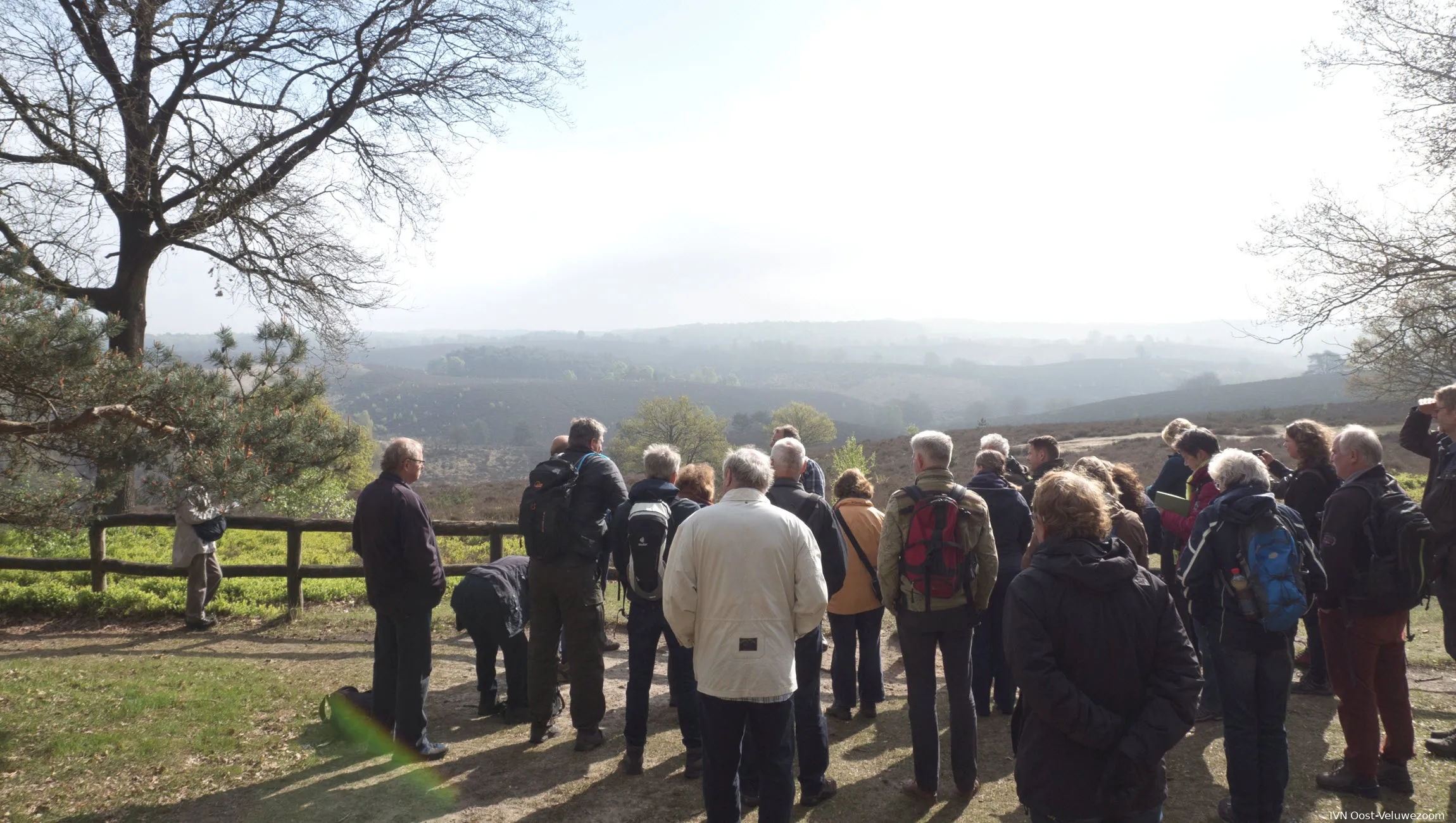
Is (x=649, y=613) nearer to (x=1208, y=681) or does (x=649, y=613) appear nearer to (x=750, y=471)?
(x=750, y=471)

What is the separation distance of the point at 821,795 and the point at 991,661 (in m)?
1.85

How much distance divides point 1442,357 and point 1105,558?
14.5 metres

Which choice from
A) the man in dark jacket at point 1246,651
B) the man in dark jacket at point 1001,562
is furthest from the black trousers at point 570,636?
the man in dark jacket at point 1246,651

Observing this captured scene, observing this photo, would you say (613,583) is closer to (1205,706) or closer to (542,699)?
(542,699)

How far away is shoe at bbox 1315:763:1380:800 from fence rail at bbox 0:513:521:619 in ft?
21.9

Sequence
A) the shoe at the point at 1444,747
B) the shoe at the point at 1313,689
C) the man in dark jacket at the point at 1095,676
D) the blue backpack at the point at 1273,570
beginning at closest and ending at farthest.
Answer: the man in dark jacket at the point at 1095,676, the blue backpack at the point at 1273,570, the shoe at the point at 1444,747, the shoe at the point at 1313,689

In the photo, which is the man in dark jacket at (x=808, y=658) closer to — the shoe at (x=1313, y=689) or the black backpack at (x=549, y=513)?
the black backpack at (x=549, y=513)

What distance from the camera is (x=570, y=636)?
4969 millimetres

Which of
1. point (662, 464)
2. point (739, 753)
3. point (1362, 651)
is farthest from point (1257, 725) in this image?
point (662, 464)

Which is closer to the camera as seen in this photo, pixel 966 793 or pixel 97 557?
pixel 966 793

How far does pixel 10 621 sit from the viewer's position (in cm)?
836

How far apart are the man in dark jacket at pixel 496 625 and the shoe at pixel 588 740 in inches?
22.0

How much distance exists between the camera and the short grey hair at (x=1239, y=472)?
3.63m

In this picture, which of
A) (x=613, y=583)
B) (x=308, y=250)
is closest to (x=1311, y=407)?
(x=613, y=583)
